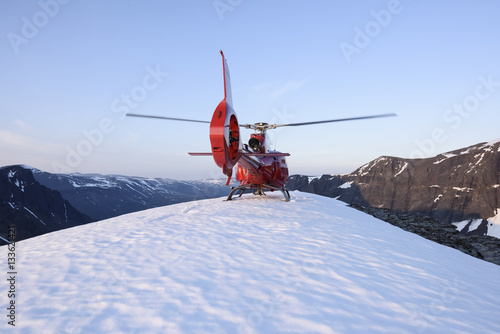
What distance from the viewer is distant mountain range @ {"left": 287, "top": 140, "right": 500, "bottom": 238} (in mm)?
96312

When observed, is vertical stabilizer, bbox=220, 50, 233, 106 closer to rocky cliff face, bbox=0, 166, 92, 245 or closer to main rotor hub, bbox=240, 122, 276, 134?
main rotor hub, bbox=240, 122, 276, 134

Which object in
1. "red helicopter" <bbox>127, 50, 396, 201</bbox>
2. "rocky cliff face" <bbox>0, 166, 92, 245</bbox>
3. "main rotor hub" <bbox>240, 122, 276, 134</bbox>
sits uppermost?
"main rotor hub" <bbox>240, 122, 276, 134</bbox>

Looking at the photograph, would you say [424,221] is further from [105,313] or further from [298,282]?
[105,313]

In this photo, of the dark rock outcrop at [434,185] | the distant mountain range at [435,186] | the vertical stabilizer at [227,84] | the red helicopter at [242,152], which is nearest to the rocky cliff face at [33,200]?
the distant mountain range at [435,186]

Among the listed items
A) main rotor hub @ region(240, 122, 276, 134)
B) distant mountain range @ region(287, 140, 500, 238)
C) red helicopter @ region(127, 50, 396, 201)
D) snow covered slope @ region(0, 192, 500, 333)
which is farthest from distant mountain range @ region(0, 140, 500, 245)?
snow covered slope @ region(0, 192, 500, 333)

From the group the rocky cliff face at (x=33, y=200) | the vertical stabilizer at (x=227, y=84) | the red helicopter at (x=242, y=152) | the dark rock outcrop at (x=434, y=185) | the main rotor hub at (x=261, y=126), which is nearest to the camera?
the red helicopter at (x=242, y=152)

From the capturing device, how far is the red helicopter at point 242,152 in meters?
8.05

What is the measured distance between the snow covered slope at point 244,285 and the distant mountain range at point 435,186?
91287mm

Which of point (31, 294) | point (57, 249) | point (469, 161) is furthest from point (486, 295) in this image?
point (469, 161)

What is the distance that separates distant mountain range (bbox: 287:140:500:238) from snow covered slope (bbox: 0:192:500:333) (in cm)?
9129

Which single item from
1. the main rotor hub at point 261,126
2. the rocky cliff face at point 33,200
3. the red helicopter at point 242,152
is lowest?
the rocky cliff face at point 33,200

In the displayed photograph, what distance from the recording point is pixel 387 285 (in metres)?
5.29

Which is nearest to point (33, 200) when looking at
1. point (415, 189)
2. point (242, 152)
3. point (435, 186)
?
point (242, 152)

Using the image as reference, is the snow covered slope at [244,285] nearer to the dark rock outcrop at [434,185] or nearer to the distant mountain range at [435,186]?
the dark rock outcrop at [434,185]
